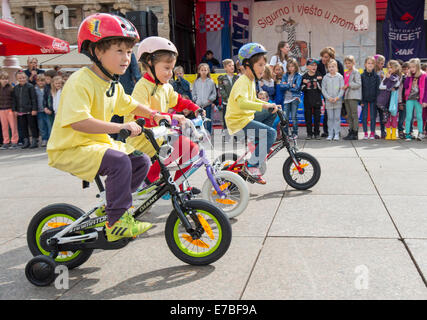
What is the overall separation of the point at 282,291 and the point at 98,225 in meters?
1.36

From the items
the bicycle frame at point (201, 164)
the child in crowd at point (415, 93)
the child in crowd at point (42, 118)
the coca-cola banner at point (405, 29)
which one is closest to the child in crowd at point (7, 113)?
the child in crowd at point (42, 118)

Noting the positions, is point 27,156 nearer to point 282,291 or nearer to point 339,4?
point 282,291

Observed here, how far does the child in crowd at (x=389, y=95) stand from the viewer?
406 inches

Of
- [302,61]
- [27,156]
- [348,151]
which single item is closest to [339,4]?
[302,61]

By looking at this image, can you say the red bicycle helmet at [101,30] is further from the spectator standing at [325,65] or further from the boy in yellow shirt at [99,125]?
the spectator standing at [325,65]

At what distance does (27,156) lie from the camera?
10055 millimetres

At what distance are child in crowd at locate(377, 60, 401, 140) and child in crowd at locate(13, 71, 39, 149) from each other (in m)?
8.17

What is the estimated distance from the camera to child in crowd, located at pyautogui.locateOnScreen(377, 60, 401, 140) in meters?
10.3

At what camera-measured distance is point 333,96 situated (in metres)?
10.6

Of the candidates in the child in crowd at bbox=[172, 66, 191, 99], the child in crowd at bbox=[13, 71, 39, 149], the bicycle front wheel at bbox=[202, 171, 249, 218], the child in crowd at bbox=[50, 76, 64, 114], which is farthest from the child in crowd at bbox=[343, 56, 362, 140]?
the child in crowd at bbox=[13, 71, 39, 149]

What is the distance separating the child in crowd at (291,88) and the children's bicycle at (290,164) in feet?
16.2

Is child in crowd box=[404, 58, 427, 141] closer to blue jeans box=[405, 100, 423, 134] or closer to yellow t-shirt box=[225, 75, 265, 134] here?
blue jeans box=[405, 100, 423, 134]

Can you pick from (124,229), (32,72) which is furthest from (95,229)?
(32,72)

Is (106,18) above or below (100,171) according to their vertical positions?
above
